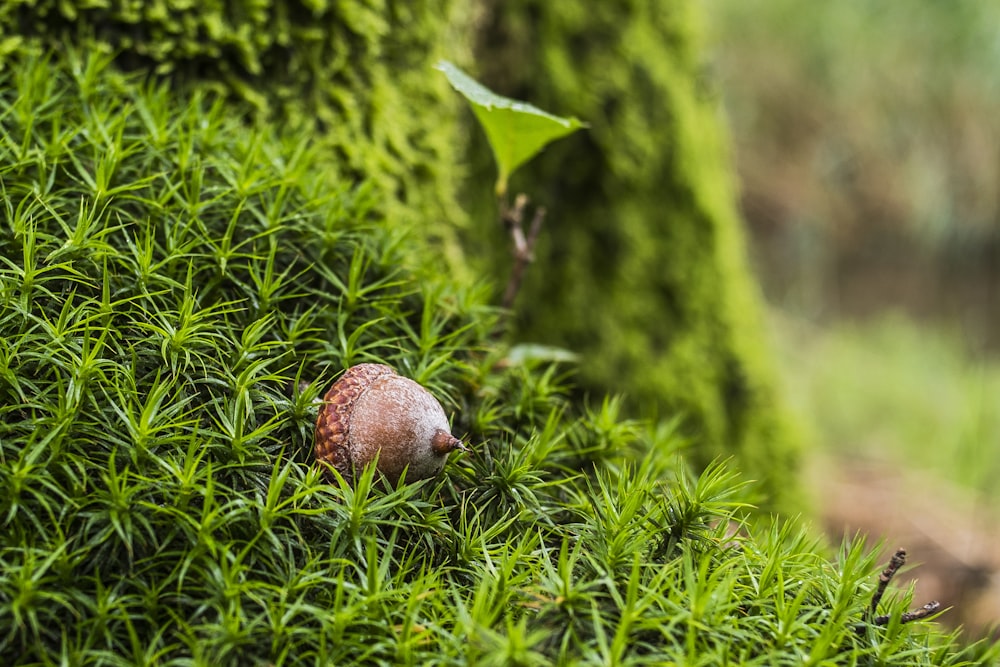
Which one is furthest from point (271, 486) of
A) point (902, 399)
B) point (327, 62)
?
point (902, 399)

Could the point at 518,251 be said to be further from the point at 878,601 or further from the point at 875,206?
the point at 875,206

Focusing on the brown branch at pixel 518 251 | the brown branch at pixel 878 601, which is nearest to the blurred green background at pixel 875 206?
the brown branch at pixel 518 251

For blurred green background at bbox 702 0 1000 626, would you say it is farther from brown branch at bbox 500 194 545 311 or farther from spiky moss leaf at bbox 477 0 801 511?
brown branch at bbox 500 194 545 311

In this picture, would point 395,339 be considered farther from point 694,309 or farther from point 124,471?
point 694,309

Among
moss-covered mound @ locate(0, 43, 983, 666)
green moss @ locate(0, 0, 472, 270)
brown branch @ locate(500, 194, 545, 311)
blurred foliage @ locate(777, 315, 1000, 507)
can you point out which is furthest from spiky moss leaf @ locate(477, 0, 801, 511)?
moss-covered mound @ locate(0, 43, 983, 666)

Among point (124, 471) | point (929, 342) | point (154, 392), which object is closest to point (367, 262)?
point (154, 392)

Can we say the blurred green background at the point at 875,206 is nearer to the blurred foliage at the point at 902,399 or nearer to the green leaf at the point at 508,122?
the blurred foliage at the point at 902,399
